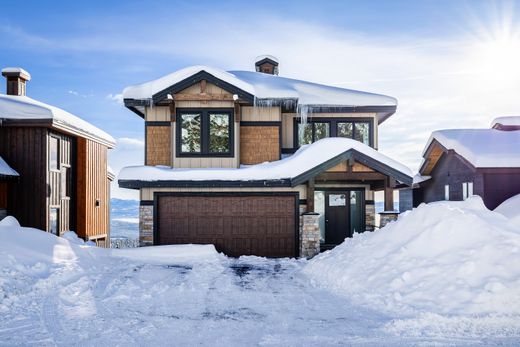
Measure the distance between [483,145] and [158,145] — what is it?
492 inches

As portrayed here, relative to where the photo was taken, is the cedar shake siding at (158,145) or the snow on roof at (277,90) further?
the cedar shake siding at (158,145)

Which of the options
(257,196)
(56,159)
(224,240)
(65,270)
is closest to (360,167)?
(257,196)

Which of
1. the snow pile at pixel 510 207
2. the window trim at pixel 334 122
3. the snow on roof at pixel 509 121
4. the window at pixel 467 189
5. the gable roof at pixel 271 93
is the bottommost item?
the snow pile at pixel 510 207

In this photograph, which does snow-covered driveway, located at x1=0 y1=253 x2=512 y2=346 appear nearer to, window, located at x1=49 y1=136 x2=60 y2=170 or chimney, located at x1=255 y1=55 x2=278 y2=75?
window, located at x1=49 y1=136 x2=60 y2=170

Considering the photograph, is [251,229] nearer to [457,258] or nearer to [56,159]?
[457,258]

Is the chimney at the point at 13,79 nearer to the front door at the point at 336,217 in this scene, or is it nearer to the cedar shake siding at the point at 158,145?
the cedar shake siding at the point at 158,145

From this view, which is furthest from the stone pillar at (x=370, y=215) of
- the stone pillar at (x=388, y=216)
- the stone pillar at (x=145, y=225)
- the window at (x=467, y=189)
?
the stone pillar at (x=145, y=225)

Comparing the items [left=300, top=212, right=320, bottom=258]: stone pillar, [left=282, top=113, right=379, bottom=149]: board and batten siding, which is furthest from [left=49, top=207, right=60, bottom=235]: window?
[left=300, top=212, right=320, bottom=258]: stone pillar

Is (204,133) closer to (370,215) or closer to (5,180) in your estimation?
(370,215)

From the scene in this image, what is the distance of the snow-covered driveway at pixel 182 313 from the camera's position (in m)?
5.05

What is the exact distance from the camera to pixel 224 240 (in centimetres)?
1309

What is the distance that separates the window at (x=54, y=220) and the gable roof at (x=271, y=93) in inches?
198

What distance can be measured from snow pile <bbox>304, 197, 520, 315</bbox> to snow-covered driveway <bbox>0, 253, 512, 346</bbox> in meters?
0.61

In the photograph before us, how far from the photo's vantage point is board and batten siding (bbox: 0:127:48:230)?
1413 cm
